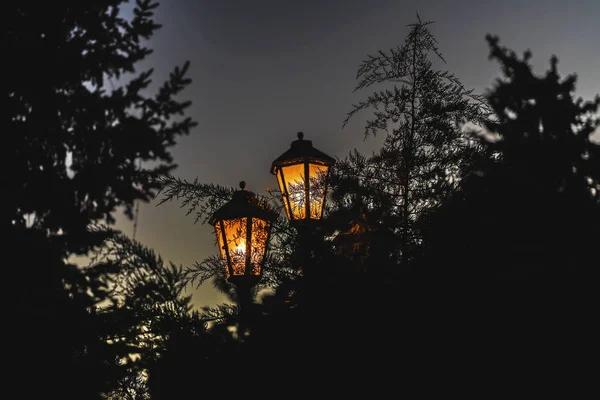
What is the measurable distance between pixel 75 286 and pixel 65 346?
35 cm

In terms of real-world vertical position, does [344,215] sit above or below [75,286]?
above

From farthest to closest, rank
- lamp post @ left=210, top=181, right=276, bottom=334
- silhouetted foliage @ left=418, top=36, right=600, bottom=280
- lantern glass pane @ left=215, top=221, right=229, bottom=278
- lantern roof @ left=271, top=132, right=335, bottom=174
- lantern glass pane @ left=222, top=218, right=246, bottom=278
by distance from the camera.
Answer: lantern roof @ left=271, top=132, right=335, bottom=174
lantern glass pane @ left=215, top=221, right=229, bottom=278
lantern glass pane @ left=222, top=218, right=246, bottom=278
lamp post @ left=210, top=181, right=276, bottom=334
silhouetted foliage @ left=418, top=36, right=600, bottom=280

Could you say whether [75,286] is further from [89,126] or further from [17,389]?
[89,126]

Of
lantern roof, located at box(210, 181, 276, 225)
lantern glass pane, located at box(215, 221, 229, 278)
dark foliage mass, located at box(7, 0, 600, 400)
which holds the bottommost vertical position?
dark foliage mass, located at box(7, 0, 600, 400)

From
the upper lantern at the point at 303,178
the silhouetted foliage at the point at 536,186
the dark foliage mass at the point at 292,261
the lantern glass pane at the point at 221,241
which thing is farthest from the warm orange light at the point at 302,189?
the silhouetted foliage at the point at 536,186

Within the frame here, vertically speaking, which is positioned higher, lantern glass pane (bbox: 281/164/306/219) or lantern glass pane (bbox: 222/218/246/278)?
lantern glass pane (bbox: 281/164/306/219)

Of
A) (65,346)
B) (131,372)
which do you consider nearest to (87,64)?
(65,346)

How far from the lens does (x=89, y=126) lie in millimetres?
3125

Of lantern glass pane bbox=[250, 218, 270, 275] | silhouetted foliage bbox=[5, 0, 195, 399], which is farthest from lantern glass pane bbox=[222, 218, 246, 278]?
silhouetted foliage bbox=[5, 0, 195, 399]

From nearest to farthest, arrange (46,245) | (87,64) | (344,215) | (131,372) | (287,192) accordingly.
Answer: (46,245) < (131,372) < (87,64) < (344,215) < (287,192)

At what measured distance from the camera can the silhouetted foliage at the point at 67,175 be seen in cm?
284

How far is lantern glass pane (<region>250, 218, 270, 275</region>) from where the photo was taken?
571 cm

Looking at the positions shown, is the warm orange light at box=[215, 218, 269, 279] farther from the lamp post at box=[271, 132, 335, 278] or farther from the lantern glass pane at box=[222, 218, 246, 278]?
the lamp post at box=[271, 132, 335, 278]

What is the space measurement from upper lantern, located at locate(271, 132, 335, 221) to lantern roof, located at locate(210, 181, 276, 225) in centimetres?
31
